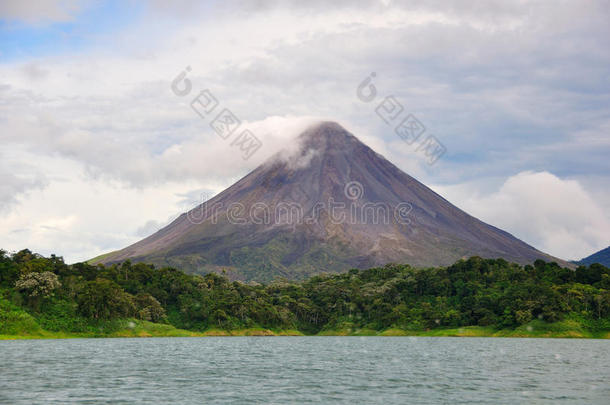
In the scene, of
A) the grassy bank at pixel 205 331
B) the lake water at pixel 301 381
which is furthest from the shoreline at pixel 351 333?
the lake water at pixel 301 381

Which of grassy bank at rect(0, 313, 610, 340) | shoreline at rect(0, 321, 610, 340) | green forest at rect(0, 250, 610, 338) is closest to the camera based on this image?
grassy bank at rect(0, 313, 610, 340)

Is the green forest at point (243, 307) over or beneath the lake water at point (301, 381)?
over

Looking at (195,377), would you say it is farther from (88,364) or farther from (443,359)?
(443,359)

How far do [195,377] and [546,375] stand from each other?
29.8 m

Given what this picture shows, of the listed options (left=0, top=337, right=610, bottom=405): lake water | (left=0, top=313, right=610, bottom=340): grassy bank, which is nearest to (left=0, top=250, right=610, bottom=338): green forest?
(left=0, top=313, right=610, bottom=340): grassy bank

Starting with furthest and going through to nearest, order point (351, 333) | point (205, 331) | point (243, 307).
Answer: point (351, 333) → point (243, 307) → point (205, 331)

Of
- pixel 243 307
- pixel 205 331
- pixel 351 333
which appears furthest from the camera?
pixel 351 333

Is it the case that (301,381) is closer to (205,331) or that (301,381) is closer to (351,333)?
(205,331)

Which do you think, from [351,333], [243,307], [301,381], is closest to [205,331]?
[243,307]

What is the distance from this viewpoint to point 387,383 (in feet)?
162

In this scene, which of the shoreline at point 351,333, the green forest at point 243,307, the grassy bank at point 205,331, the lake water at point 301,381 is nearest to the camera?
the lake water at point 301,381

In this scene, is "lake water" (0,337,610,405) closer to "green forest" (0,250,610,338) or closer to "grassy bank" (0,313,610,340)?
"grassy bank" (0,313,610,340)

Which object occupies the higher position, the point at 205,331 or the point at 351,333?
the point at 205,331

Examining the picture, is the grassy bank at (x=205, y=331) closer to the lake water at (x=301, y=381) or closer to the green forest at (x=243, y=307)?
the green forest at (x=243, y=307)
